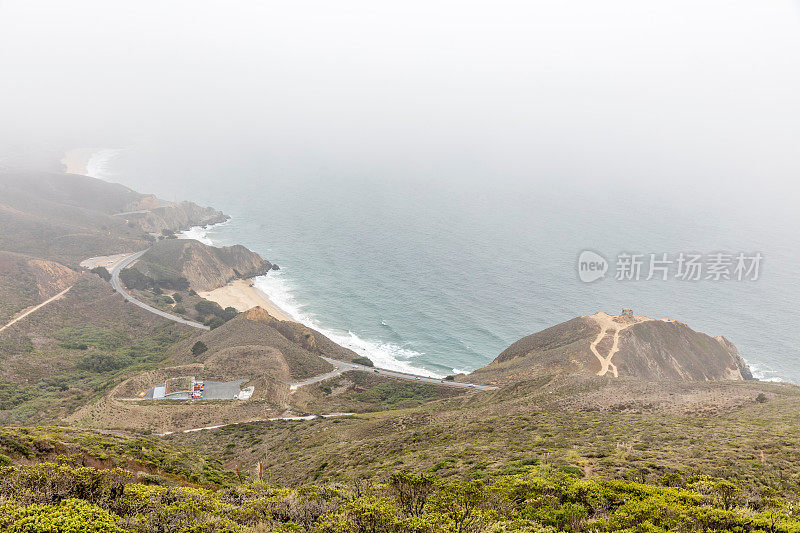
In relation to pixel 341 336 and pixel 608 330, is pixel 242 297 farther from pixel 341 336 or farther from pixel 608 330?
pixel 608 330

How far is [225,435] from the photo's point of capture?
41.7 metres

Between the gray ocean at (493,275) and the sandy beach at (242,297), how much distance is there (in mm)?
4104

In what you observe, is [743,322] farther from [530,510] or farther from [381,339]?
[530,510]

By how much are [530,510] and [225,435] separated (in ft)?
118

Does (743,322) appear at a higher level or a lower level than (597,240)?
lower

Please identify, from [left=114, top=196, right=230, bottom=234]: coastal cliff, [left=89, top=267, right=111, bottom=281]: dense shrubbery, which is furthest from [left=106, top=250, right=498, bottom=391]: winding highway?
[left=114, top=196, right=230, bottom=234]: coastal cliff

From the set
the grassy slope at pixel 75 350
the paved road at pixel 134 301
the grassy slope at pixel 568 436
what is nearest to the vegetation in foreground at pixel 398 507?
the grassy slope at pixel 568 436

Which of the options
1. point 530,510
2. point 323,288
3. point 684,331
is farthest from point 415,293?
point 530,510

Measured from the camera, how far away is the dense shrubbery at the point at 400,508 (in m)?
11.7
